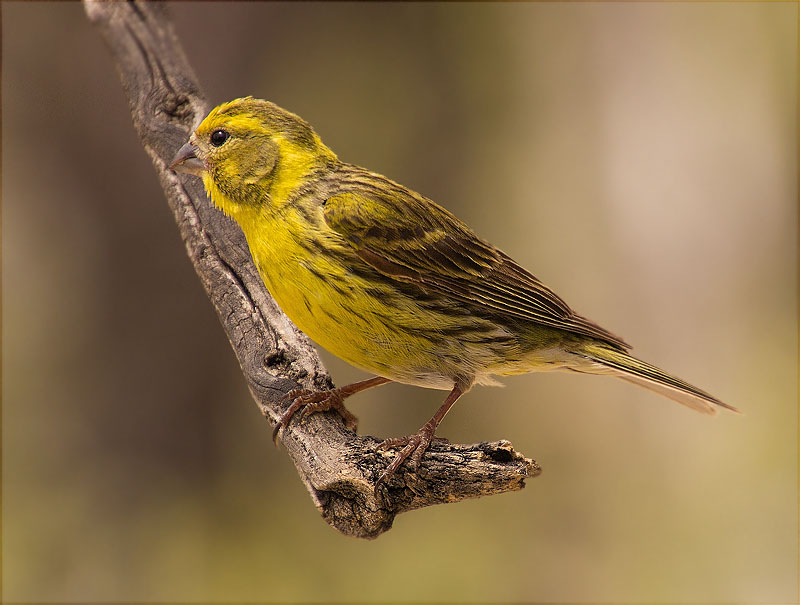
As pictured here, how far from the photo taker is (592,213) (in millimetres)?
7324

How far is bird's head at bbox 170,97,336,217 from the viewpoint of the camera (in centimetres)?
348

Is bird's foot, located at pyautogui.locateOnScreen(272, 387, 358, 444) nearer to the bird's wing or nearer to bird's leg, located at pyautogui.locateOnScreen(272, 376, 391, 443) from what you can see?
bird's leg, located at pyautogui.locateOnScreen(272, 376, 391, 443)

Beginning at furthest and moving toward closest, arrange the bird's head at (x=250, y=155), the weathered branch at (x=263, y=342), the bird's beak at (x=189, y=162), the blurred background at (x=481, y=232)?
1. the blurred background at (x=481, y=232)
2. the bird's beak at (x=189, y=162)
3. the bird's head at (x=250, y=155)
4. the weathered branch at (x=263, y=342)

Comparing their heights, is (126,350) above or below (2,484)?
above

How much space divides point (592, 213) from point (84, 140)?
14.6ft

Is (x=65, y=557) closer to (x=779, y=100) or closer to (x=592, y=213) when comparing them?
(x=592, y=213)

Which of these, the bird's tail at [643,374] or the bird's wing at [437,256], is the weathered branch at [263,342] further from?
the bird's tail at [643,374]

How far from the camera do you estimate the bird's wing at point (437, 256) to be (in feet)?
10.9

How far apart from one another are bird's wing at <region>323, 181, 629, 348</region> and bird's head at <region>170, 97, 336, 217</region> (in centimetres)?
28

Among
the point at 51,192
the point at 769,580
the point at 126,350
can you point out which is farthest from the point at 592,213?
the point at 51,192

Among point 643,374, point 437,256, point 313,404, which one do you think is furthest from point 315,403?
point 643,374

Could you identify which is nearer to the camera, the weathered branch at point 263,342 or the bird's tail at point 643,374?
the weathered branch at point 263,342

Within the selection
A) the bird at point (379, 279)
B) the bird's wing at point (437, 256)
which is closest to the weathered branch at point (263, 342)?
the bird at point (379, 279)

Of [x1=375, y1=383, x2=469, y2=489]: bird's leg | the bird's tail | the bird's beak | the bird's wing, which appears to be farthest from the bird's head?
the bird's tail
